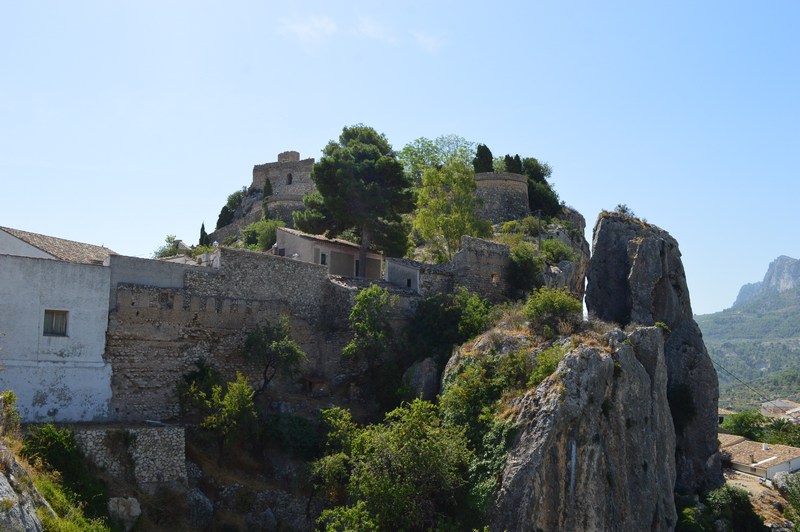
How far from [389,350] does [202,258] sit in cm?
767

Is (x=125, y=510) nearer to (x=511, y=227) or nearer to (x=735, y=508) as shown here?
(x=735, y=508)

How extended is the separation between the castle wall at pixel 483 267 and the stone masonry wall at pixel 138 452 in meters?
15.5

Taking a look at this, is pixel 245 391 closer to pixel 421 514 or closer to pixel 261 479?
pixel 261 479

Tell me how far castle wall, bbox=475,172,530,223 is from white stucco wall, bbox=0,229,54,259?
103 feet

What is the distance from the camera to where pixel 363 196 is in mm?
35750

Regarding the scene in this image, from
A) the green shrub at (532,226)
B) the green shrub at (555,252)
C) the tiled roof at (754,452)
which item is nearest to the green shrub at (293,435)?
the green shrub at (555,252)

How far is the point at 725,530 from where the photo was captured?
33.7 metres

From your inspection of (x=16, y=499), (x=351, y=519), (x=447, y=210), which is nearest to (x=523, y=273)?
(x=447, y=210)

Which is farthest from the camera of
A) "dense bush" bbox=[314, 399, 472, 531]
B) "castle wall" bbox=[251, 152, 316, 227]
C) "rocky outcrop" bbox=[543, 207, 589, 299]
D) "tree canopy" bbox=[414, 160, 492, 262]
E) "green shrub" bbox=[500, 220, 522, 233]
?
"castle wall" bbox=[251, 152, 316, 227]

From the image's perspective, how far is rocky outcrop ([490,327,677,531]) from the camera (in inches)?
842

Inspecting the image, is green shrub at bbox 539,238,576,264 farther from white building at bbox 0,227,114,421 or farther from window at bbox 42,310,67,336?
window at bbox 42,310,67,336

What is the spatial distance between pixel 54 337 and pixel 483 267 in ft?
60.9

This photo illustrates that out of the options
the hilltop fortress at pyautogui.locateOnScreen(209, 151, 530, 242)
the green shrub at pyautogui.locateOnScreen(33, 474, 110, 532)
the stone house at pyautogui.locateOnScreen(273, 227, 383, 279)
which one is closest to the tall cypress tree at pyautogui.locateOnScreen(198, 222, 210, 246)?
the hilltop fortress at pyautogui.locateOnScreen(209, 151, 530, 242)

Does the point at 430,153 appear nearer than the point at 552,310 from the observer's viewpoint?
No
